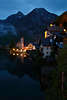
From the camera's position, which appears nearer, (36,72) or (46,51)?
(36,72)

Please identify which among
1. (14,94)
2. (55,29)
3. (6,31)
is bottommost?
(14,94)

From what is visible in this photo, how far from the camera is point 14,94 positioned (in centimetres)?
964

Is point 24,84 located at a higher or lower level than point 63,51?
lower

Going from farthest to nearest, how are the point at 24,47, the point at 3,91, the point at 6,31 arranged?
the point at 6,31 → the point at 24,47 → the point at 3,91

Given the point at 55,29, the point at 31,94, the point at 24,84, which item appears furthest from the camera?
the point at 55,29

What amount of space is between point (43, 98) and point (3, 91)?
4948 mm

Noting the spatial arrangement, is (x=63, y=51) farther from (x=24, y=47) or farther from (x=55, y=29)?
(x=24, y=47)

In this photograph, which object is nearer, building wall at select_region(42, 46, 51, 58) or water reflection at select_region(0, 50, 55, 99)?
water reflection at select_region(0, 50, 55, 99)

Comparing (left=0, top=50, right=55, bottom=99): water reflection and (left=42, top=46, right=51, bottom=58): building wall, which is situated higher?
(left=42, top=46, right=51, bottom=58): building wall

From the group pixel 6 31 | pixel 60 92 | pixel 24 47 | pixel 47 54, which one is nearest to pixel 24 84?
pixel 60 92

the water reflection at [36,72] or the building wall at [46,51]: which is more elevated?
the building wall at [46,51]

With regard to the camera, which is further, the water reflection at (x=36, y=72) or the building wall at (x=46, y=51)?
the building wall at (x=46, y=51)

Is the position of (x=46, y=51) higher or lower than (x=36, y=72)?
higher

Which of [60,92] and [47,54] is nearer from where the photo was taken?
[60,92]
